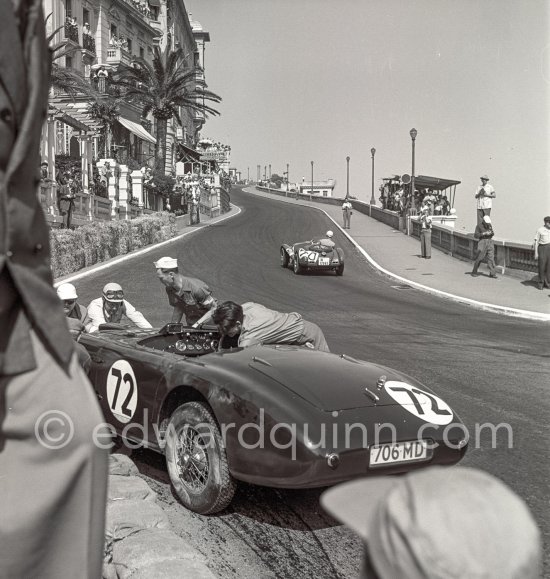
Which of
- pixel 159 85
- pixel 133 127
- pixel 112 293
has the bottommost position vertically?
pixel 112 293

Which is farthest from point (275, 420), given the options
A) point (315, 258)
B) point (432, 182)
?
point (432, 182)

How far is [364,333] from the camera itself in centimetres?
1188

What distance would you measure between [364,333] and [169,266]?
3799mm

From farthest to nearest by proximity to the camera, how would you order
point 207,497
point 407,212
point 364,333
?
1. point 407,212
2. point 364,333
3. point 207,497

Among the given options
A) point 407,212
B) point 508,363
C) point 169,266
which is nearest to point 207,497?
point 169,266

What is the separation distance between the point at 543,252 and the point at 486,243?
3251 millimetres

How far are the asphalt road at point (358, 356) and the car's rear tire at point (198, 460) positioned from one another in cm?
11

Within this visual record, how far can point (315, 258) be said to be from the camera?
69.5ft

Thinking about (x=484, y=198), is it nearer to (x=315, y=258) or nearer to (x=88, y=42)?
(x=315, y=258)

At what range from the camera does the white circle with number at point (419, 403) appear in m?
4.38

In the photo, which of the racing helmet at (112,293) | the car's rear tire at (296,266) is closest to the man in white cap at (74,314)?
the racing helmet at (112,293)

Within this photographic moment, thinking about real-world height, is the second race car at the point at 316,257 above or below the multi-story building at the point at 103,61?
below

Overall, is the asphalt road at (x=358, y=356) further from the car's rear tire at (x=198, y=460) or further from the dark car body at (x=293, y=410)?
the dark car body at (x=293, y=410)

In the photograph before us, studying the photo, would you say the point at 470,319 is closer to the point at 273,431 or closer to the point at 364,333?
the point at 364,333
